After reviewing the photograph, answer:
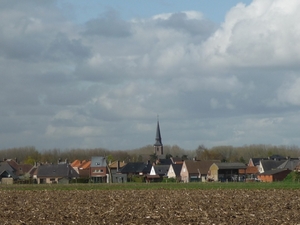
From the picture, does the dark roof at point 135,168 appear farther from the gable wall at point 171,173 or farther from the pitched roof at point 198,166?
the pitched roof at point 198,166

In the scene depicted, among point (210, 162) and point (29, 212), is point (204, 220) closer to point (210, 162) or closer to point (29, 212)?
point (29, 212)

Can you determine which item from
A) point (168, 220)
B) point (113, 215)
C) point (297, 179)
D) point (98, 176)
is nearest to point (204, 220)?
point (168, 220)

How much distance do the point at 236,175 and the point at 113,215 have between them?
103 m

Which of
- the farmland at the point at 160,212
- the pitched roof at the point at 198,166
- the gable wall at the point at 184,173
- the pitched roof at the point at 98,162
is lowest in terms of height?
the farmland at the point at 160,212

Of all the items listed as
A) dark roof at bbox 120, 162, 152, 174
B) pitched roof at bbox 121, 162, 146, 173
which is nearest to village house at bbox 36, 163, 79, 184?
pitched roof at bbox 121, 162, 146, 173

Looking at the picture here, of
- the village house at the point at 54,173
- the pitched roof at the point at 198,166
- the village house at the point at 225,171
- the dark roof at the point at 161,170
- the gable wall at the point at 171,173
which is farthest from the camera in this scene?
the dark roof at the point at 161,170

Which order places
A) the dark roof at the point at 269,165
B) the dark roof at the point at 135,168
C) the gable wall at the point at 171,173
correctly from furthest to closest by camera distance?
1. the dark roof at the point at 135,168
2. the gable wall at the point at 171,173
3. the dark roof at the point at 269,165

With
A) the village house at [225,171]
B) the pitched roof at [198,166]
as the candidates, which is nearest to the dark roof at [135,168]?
the pitched roof at [198,166]

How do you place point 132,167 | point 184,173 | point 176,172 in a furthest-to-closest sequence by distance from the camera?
point 132,167 < point 176,172 < point 184,173

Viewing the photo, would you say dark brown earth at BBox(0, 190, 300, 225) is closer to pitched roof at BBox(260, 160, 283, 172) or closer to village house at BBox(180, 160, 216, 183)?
village house at BBox(180, 160, 216, 183)

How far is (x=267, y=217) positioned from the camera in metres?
27.3

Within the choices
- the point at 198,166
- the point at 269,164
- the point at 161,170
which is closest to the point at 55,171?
the point at 198,166

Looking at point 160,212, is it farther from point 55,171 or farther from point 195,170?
point 195,170

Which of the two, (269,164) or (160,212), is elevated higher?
(269,164)
